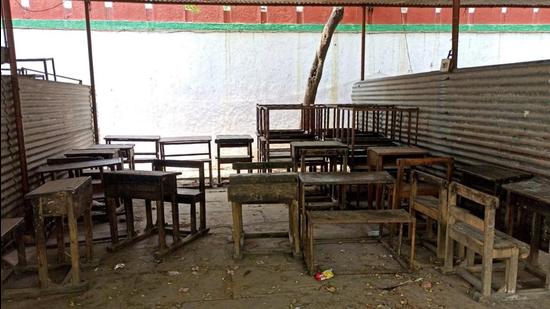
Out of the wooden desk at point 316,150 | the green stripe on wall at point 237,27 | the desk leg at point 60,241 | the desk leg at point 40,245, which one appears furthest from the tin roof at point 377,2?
the desk leg at point 40,245

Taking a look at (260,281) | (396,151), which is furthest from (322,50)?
(260,281)

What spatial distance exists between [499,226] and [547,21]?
9808 mm

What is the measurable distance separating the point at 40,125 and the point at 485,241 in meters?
5.58

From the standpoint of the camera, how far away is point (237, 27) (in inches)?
401

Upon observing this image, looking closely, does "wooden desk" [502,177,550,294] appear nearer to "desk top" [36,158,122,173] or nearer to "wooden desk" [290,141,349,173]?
"wooden desk" [290,141,349,173]

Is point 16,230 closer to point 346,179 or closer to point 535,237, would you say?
point 346,179

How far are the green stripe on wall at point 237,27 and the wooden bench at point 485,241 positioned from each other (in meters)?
7.70

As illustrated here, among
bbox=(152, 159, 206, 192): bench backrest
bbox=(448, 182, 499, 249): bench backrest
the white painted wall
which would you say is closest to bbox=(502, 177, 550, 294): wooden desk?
bbox=(448, 182, 499, 249): bench backrest

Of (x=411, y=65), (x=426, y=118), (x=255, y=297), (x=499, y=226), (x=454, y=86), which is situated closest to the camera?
(x=255, y=297)

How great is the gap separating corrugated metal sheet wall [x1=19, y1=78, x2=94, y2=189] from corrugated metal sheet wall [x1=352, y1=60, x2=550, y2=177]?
5.46 meters

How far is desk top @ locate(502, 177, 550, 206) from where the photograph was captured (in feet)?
11.1

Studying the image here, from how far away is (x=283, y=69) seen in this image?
10.6 m

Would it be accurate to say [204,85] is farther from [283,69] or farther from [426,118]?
[426,118]

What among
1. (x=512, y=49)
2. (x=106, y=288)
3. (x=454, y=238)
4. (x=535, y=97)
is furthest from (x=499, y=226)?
→ (x=512, y=49)
